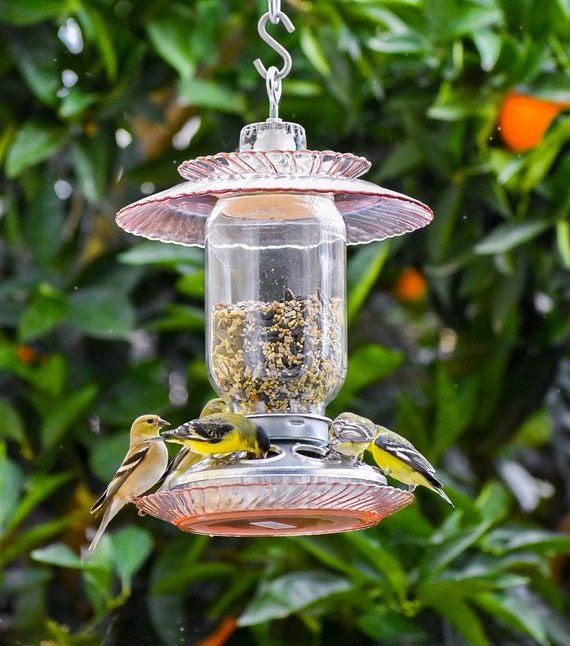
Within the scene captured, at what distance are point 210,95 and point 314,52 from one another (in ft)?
1.22

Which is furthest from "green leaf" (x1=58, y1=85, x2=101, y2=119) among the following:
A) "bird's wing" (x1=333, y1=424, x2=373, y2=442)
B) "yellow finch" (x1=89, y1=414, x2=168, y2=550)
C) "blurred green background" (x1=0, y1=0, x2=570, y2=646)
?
"bird's wing" (x1=333, y1=424, x2=373, y2=442)

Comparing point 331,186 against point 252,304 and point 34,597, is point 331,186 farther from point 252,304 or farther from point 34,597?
point 34,597

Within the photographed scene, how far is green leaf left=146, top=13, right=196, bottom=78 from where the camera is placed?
460 cm

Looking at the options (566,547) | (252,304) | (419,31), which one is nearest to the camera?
(252,304)


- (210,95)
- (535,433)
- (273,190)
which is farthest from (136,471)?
(535,433)

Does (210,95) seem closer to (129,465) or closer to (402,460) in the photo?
(129,465)

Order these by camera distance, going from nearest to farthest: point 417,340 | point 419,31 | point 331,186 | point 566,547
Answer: point 331,186
point 566,547
point 419,31
point 417,340

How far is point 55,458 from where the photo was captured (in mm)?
4691

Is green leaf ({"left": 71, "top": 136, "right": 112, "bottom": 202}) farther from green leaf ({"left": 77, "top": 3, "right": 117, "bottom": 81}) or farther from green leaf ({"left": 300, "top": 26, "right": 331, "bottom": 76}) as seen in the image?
green leaf ({"left": 300, "top": 26, "right": 331, "bottom": 76})

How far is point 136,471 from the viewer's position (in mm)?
3023

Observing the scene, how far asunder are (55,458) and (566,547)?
1.70 m

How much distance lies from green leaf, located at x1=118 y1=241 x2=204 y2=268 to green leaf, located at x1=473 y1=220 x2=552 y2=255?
2.96 feet

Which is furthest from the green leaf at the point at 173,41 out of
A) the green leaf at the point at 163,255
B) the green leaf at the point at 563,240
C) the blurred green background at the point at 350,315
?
the green leaf at the point at 563,240

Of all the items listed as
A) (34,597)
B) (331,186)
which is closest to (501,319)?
(34,597)
